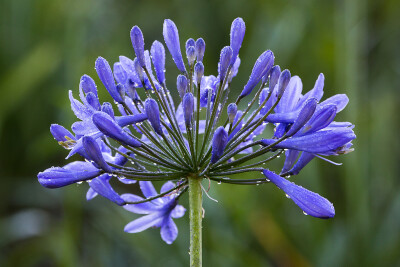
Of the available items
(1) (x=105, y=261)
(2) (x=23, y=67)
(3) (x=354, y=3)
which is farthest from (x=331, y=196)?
(2) (x=23, y=67)

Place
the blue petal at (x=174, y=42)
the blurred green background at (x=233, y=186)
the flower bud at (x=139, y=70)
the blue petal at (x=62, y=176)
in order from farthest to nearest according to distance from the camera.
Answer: the blurred green background at (x=233, y=186)
the blue petal at (x=174, y=42)
the flower bud at (x=139, y=70)
the blue petal at (x=62, y=176)

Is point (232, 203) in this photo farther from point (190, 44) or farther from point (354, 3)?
point (190, 44)

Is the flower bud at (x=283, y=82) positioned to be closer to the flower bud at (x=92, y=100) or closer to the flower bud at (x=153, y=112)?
the flower bud at (x=153, y=112)

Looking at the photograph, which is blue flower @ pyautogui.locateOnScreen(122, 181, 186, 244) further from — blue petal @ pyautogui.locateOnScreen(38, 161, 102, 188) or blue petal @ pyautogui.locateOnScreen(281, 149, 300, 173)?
blue petal @ pyautogui.locateOnScreen(281, 149, 300, 173)

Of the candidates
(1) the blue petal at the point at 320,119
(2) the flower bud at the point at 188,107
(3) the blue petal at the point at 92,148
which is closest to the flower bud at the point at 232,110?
(2) the flower bud at the point at 188,107

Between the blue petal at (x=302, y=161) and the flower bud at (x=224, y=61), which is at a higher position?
the flower bud at (x=224, y=61)

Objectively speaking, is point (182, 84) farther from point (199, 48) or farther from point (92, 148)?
point (92, 148)

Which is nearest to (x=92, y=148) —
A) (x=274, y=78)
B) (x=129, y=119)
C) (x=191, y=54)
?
(x=129, y=119)

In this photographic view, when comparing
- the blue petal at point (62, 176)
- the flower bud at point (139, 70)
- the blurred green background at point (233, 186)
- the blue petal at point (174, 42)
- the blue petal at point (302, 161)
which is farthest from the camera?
the blurred green background at point (233, 186)

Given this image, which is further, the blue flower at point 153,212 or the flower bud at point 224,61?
the blue flower at point 153,212
